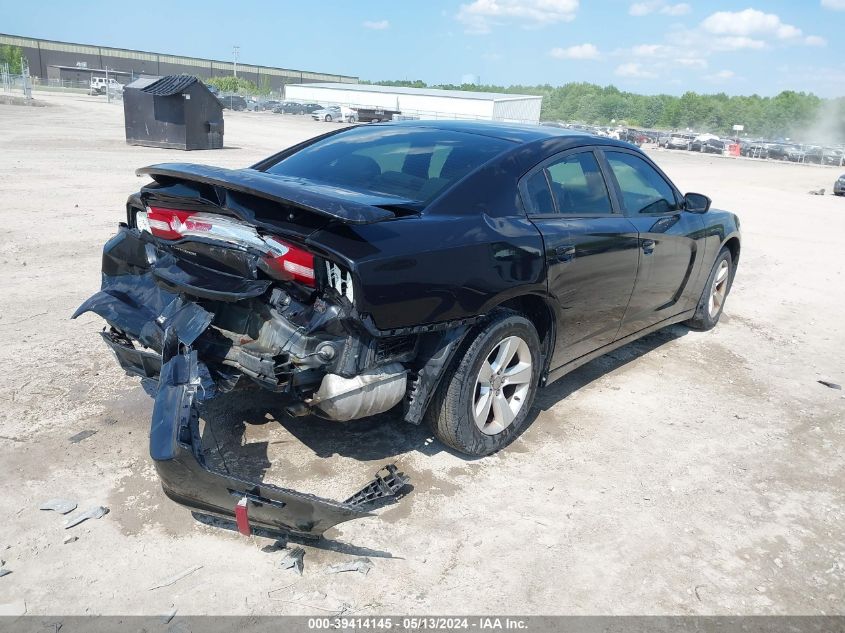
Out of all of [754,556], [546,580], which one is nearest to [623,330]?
[754,556]

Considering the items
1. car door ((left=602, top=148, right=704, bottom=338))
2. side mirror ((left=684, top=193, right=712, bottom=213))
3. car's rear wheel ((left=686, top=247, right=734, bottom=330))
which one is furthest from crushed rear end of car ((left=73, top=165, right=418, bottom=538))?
car's rear wheel ((left=686, top=247, right=734, bottom=330))

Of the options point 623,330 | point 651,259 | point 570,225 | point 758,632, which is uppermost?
point 570,225

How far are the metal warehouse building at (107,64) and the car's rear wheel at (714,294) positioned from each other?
8234cm

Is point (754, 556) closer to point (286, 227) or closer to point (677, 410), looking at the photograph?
point (677, 410)

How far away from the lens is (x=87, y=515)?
114 inches

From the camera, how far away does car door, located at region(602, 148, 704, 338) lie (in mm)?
4312

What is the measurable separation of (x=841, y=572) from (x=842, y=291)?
6341 millimetres

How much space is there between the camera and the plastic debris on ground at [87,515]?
2.84 m

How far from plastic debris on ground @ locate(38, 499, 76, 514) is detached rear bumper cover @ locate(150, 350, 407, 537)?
1.95 ft

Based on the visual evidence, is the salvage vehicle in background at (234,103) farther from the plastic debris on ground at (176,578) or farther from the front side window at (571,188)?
the plastic debris on ground at (176,578)

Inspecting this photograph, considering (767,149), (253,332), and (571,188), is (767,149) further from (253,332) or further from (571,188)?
(253,332)

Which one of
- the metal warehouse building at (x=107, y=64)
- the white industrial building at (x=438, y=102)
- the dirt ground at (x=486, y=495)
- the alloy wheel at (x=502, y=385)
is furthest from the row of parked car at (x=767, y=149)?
the metal warehouse building at (x=107, y=64)

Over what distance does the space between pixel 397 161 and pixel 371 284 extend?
1255 mm

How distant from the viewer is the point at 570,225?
367cm
